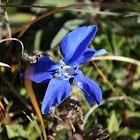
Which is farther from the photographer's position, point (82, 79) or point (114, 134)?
point (114, 134)

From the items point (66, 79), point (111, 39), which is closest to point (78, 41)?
point (66, 79)

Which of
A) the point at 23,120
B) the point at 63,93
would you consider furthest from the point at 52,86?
the point at 23,120

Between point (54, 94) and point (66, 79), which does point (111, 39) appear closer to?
point (66, 79)

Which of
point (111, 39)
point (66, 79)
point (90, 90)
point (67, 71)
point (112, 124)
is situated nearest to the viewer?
point (90, 90)

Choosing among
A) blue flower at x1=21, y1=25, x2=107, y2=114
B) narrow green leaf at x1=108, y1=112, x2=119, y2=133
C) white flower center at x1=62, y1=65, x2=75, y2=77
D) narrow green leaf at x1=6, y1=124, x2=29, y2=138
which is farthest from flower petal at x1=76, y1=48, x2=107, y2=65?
narrow green leaf at x1=6, y1=124, x2=29, y2=138

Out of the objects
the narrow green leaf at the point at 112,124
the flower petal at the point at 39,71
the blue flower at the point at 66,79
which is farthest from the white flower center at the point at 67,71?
the narrow green leaf at the point at 112,124

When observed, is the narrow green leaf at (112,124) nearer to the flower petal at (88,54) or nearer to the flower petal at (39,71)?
the flower petal at (88,54)

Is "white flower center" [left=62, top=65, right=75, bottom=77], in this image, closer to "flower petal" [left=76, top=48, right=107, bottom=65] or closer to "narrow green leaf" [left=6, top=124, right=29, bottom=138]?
"flower petal" [left=76, top=48, right=107, bottom=65]

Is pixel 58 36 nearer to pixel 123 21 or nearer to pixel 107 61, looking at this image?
pixel 107 61
